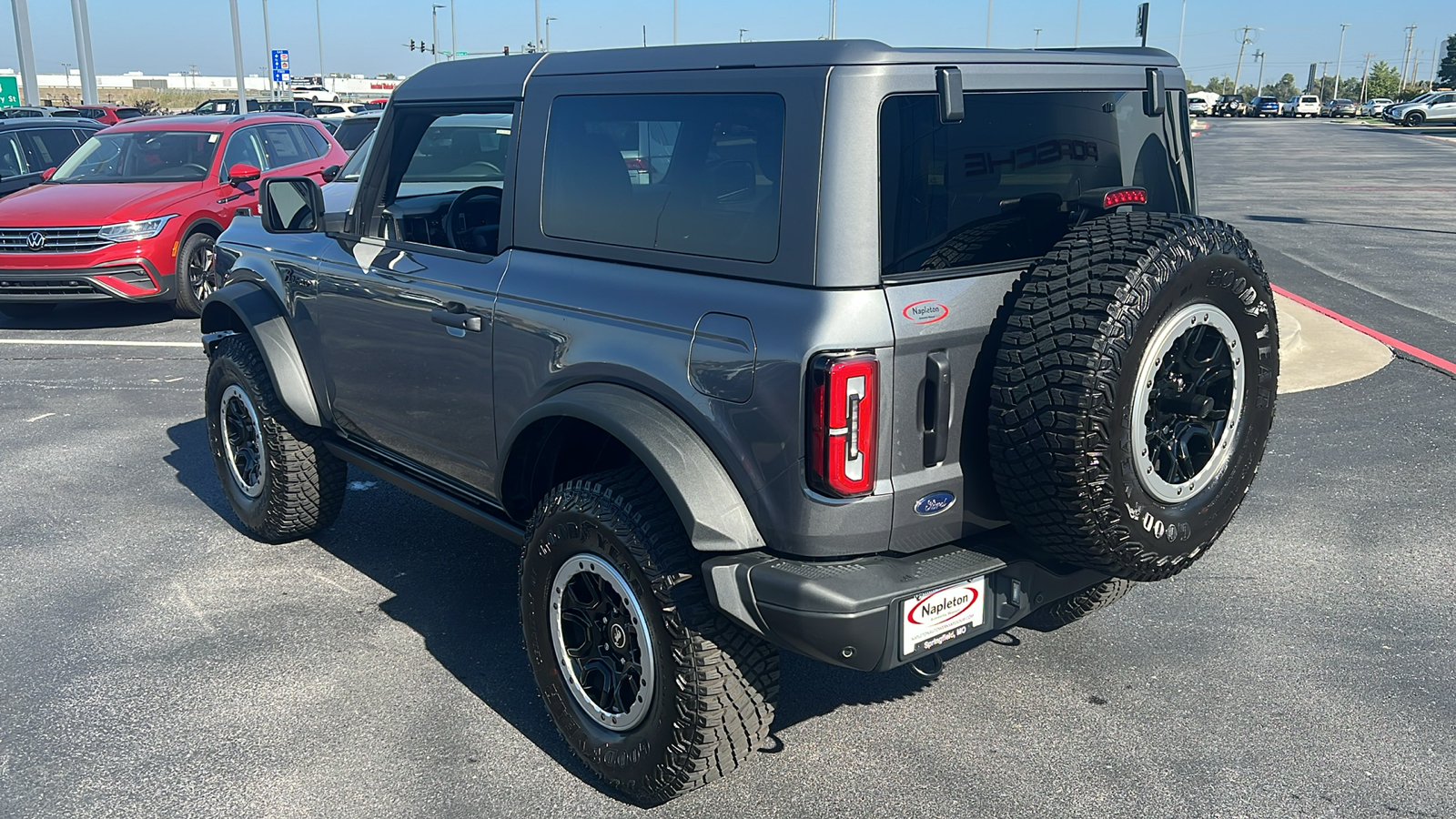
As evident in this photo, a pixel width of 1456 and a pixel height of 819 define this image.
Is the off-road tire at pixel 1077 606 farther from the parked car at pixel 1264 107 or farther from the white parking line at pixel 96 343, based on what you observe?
the parked car at pixel 1264 107

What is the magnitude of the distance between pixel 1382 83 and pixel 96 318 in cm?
12681

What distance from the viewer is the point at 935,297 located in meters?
2.83

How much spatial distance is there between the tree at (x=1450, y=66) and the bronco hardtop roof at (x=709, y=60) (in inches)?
4011

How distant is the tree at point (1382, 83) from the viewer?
368 ft

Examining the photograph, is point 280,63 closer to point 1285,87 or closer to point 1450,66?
point 1450,66

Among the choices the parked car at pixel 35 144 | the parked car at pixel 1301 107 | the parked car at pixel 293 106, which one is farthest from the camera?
the parked car at pixel 1301 107

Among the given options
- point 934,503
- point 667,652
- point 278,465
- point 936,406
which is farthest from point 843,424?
point 278,465

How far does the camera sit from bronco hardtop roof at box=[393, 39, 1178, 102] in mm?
2818

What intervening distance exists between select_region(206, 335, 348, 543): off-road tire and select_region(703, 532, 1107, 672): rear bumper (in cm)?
270

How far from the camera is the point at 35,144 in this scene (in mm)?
13891

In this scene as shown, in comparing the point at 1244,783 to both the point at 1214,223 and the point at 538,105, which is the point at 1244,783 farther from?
the point at 538,105

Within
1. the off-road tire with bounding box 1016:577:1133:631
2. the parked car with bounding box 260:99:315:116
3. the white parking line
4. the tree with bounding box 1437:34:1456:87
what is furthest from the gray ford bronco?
the tree with bounding box 1437:34:1456:87

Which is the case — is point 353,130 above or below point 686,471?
above

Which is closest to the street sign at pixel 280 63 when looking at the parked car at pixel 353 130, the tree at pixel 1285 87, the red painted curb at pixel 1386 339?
the parked car at pixel 353 130
